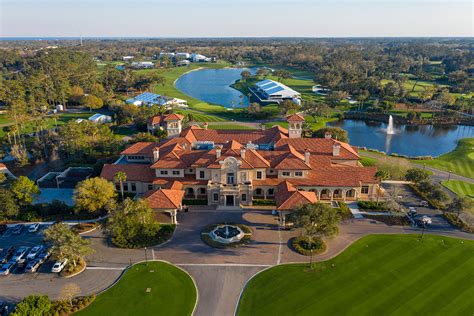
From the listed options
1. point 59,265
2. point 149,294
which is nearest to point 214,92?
point 59,265

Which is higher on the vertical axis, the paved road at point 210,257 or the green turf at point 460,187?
the green turf at point 460,187

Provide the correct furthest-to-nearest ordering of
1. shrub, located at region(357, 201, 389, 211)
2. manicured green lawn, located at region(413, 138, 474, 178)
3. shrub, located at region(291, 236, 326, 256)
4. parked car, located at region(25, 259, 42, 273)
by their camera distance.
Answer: manicured green lawn, located at region(413, 138, 474, 178), shrub, located at region(357, 201, 389, 211), shrub, located at region(291, 236, 326, 256), parked car, located at region(25, 259, 42, 273)

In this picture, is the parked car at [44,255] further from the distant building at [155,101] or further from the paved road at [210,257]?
A: the distant building at [155,101]

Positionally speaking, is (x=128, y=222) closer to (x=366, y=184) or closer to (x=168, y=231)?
(x=168, y=231)

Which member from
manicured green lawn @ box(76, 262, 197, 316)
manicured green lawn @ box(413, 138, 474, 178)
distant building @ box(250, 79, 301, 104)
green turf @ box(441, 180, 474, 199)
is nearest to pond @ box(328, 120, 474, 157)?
manicured green lawn @ box(413, 138, 474, 178)

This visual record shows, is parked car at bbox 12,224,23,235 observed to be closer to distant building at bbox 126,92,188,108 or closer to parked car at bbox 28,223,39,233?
parked car at bbox 28,223,39,233

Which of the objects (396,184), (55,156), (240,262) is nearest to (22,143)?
Result: (55,156)

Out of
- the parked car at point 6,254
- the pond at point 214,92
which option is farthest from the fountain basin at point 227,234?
the pond at point 214,92
